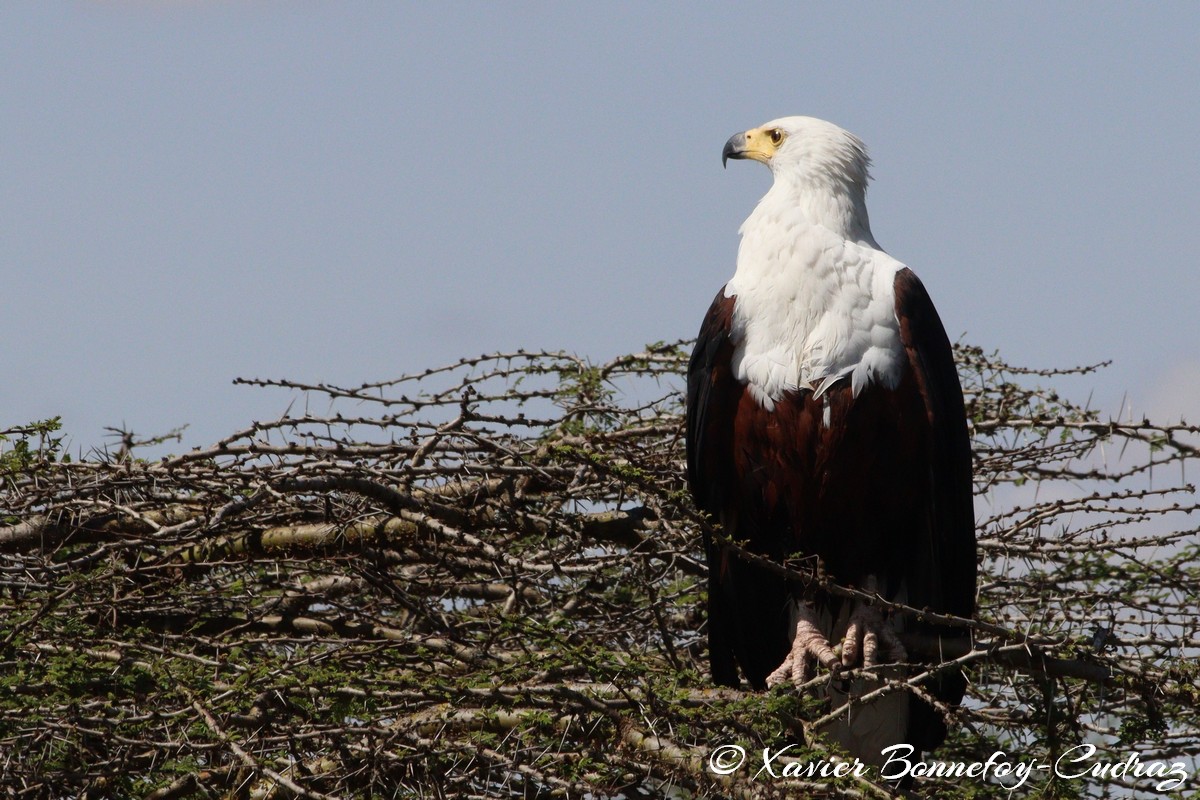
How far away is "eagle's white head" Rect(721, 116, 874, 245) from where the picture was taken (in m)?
4.59

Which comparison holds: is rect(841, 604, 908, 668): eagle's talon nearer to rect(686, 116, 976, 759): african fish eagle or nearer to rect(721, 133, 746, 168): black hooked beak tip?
rect(686, 116, 976, 759): african fish eagle

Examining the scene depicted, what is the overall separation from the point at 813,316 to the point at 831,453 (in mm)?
416

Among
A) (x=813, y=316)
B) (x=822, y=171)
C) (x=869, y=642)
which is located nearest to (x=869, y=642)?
(x=869, y=642)

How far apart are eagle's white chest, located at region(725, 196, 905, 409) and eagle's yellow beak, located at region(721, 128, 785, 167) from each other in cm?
61

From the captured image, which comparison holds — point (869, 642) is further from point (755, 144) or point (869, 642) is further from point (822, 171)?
point (755, 144)

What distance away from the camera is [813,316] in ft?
13.8

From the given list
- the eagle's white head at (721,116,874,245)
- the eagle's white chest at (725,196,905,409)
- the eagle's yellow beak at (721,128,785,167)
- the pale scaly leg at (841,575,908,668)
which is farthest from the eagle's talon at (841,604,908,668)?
the eagle's yellow beak at (721,128,785,167)

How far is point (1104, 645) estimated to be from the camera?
11.1ft

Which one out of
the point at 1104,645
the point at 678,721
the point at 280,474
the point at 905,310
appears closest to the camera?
the point at 678,721

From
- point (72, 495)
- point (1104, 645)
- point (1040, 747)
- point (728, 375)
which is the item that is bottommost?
point (1040, 747)

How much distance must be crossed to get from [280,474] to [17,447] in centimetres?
77

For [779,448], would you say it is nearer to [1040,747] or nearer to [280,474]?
[1040,747]

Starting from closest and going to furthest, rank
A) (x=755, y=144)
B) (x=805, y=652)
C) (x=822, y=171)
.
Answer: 1. (x=805, y=652)
2. (x=822, y=171)
3. (x=755, y=144)

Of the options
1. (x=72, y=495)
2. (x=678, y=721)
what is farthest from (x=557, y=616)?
(x=72, y=495)
